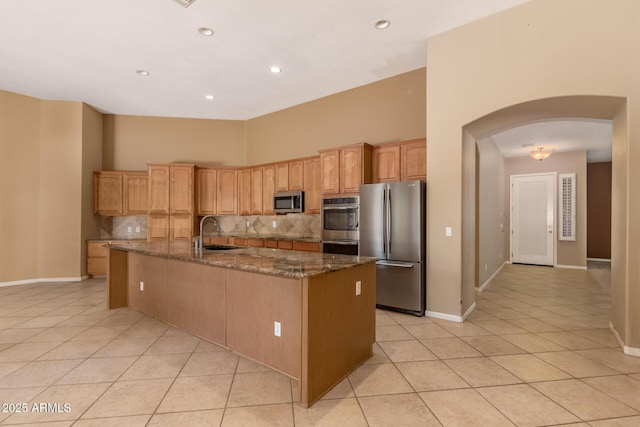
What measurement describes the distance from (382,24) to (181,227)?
523cm

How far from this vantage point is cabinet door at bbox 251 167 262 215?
6293 millimetres

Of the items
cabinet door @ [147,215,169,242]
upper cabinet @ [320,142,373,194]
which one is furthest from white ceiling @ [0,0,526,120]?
cabinet door @ [147,215,169,242]

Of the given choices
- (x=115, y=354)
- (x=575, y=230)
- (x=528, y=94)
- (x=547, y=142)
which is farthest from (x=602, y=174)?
(x=115, y=354)

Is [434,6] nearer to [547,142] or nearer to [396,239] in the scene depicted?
[396,239]

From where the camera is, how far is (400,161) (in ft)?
14.2

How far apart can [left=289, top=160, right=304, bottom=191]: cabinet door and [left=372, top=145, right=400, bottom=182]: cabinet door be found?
151 cm

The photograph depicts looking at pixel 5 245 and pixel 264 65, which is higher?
pixel 264 65

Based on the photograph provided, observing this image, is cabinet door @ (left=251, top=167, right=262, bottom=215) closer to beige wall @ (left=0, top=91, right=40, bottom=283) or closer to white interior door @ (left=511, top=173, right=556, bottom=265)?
beige wall @ (left=0, top=91, right=40, bottom=283)

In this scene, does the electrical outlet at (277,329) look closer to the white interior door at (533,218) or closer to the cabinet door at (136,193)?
the cabinet door at (136,193)

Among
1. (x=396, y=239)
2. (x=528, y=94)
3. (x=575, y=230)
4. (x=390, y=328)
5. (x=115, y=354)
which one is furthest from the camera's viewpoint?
(x=575, y=230)

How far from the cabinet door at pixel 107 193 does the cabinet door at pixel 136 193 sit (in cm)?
11

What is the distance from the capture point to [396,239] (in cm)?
392

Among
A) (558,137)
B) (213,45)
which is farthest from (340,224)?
(558,137)

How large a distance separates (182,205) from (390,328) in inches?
193
